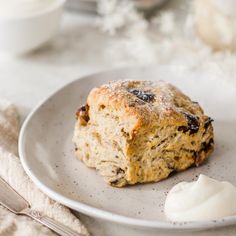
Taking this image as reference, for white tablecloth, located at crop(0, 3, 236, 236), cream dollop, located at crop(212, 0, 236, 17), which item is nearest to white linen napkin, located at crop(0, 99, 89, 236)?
white tablecloth, located at crop(0, 3, 236, 236)

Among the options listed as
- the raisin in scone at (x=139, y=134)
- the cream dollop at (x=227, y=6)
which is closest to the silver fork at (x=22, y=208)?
the raisin in scone at (x=139, y=134)

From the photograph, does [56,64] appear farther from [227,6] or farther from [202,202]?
[202,202]

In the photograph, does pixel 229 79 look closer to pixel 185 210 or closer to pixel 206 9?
pixel 206 9

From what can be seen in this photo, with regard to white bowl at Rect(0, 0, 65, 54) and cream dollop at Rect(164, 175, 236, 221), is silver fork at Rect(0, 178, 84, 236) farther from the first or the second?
white bowl at Rect(0, 0, 65, 54)

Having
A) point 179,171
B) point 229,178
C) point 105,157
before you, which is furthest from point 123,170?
point 229,178

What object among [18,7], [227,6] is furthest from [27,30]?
[227,6]

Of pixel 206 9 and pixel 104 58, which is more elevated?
pixel 206 9
